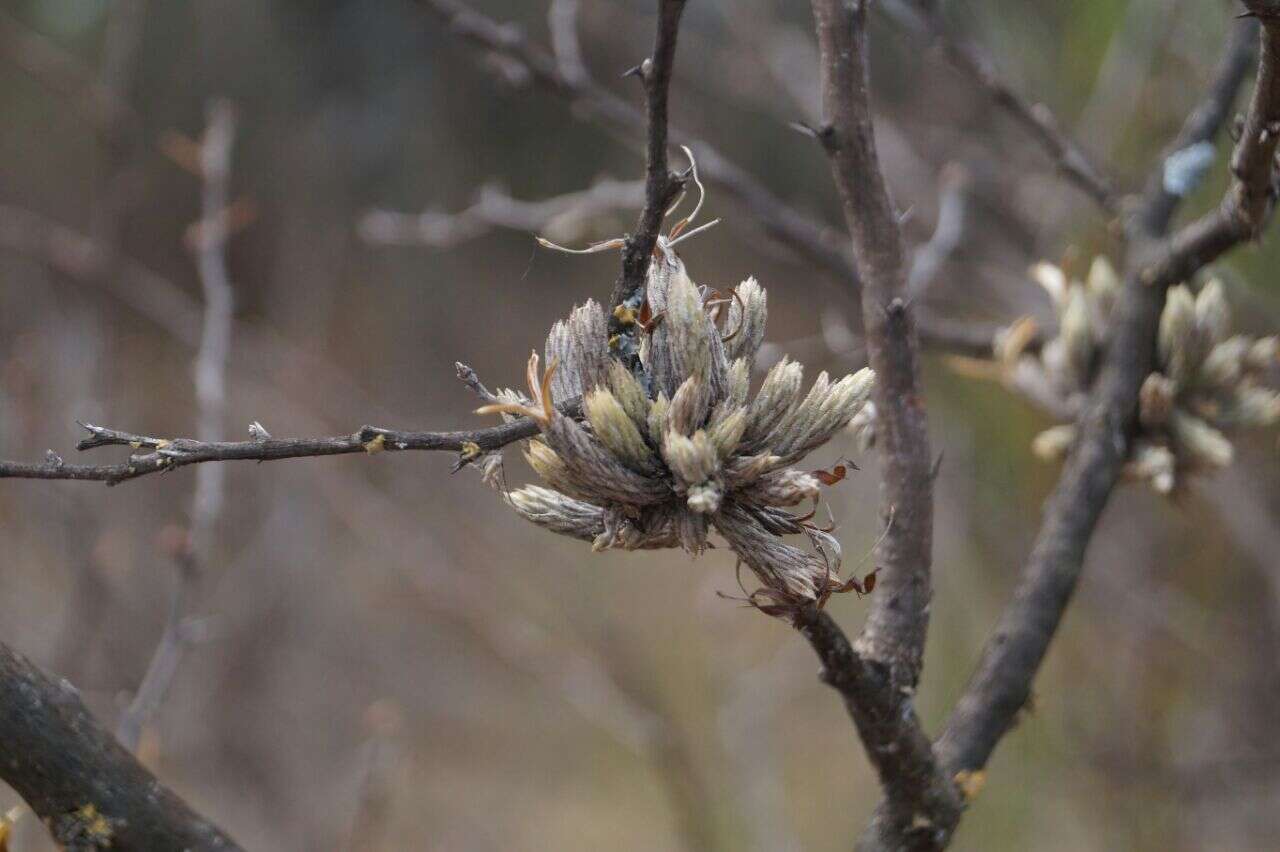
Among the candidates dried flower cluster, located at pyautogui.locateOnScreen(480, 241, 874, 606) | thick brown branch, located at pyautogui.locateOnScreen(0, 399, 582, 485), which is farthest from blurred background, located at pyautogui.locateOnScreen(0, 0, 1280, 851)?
thick brown branch, located at pyautogui.locateOnScreen(0, 399, 582, 485)

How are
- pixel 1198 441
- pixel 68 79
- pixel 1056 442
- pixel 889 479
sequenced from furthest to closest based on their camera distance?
pixel 68 79 → pixel 1056 442 → pixel 1198 441 → pixel 889 479

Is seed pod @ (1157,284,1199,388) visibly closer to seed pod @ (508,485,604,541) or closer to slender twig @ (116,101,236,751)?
seed pod @ (508,485,604,541)

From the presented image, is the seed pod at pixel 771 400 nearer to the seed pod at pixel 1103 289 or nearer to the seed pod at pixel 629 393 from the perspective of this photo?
the seed pod at pixel 629 393

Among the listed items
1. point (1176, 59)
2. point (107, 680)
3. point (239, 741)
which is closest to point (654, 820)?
point (239, 741)

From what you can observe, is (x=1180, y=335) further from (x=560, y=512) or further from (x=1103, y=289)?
(x=560, y=512)

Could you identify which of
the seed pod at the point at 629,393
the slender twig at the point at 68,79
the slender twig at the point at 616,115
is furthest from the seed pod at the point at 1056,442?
the slender twig at the point at 68,79

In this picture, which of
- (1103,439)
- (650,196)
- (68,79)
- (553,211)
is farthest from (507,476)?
(650,196)

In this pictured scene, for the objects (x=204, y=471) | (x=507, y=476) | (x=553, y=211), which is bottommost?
(x=204, y=471)
